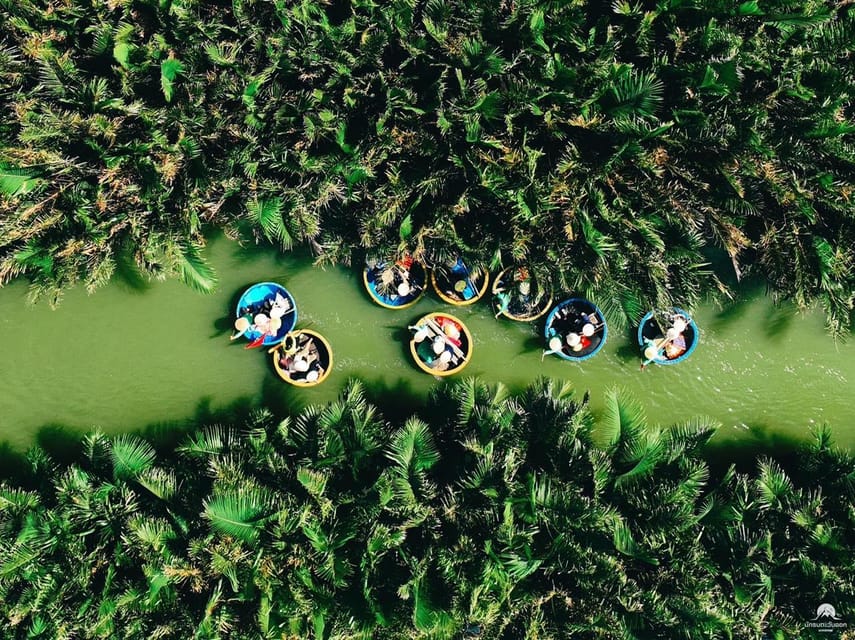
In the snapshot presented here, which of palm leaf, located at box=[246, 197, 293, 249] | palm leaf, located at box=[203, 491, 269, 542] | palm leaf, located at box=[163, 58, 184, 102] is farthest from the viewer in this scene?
palm leaf, located at box=[246, 197, 293, 249]

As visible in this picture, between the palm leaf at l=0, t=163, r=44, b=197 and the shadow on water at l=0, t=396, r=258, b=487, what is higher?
the palm leaf at l=0, t=163, r=44, b=197

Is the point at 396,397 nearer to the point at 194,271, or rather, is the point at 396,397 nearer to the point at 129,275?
the point at 194,271

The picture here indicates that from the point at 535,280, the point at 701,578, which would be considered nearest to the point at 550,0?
the point at 535,280

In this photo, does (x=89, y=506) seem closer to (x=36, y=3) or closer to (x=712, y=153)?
(x=36, y=3)

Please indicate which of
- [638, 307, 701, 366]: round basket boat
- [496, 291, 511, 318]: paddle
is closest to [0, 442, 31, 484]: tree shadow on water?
[496, 291, 511, 318]: paddle

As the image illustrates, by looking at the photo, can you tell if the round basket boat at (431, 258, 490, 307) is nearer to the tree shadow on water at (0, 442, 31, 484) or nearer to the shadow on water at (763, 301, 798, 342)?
the shadow on water at (763, 301, 798, 342)

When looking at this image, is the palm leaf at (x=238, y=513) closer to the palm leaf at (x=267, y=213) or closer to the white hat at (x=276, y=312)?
the white hat at (x=276, y=312)

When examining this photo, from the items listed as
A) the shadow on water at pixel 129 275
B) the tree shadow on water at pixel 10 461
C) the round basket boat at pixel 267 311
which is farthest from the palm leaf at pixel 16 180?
the tree shadow on water at pixel 10 461
